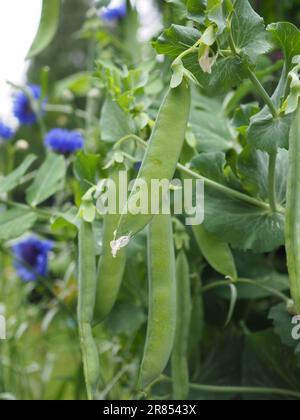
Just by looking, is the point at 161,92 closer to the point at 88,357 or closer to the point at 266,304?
the point at 266,304

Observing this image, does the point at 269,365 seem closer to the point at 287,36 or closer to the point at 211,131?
the point at 211,131

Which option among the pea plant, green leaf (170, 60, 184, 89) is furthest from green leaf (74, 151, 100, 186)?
green leaf (170, 60, 184, 89)

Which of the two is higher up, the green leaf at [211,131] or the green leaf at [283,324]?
the green leaf at [211,131]

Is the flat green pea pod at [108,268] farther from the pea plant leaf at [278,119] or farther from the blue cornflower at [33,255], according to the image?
the blue cornflower at [33,255]

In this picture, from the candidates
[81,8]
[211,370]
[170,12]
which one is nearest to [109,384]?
[211,370]

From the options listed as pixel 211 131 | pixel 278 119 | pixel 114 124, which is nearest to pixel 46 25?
pixel 114 124

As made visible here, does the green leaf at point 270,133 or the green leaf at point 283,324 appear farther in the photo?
the green leaf at point 283,324

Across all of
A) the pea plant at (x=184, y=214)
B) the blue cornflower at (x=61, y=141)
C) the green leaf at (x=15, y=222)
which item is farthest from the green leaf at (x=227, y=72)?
the blue cornflower at (x=61, y=141)
